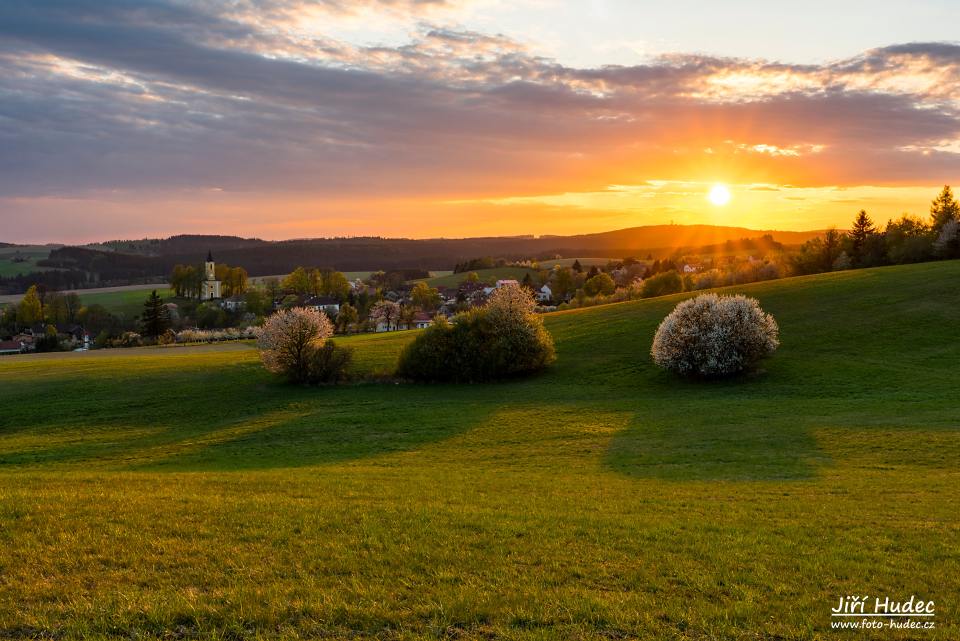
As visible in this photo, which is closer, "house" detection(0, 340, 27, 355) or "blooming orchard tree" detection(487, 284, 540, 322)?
Answer: "blooming orchard tree" detection(487, 284, 540, 322)

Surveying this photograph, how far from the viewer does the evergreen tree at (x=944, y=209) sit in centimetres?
Result: 8369

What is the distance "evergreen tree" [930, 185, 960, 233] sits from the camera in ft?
275

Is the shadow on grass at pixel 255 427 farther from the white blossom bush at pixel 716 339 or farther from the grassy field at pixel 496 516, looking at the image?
the white blossom bush at pixel 716 339

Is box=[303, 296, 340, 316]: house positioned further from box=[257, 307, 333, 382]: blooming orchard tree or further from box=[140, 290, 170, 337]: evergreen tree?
box=[257, 307, 333, 382]: blooming orchard tree

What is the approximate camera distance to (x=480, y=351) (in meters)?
50.6

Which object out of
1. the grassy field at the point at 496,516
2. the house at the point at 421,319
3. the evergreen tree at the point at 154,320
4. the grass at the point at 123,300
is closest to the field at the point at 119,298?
the grass at the point at 123,300

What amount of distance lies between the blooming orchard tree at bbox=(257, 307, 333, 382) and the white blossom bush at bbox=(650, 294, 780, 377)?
26.7 m

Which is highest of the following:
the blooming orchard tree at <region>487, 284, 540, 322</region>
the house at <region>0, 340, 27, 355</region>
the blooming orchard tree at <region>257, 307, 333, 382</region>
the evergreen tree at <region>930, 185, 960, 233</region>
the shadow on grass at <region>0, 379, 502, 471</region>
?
the evergreen tree at <region>930, 185, 960, 233</region>

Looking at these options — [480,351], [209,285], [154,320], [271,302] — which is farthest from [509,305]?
[209,285]

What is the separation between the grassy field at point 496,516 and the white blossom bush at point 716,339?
4126 mm

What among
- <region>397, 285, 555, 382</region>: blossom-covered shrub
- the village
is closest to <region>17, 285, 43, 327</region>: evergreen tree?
the village

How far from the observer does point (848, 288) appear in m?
64.8

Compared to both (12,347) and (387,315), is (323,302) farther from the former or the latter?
(12,347)

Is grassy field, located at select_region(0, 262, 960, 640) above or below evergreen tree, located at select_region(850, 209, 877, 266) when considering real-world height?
below
